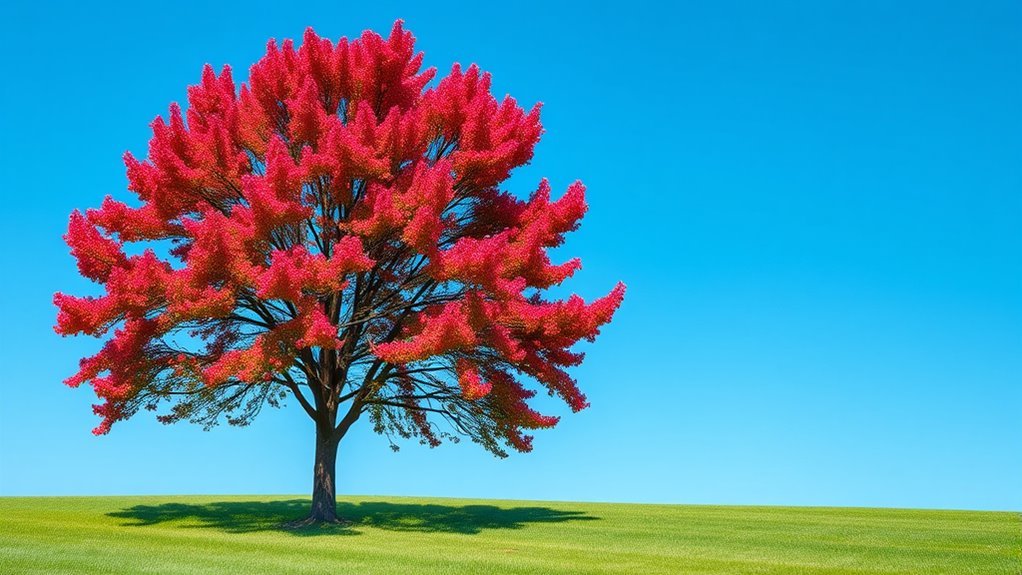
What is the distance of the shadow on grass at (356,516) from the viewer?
2409 centimetres

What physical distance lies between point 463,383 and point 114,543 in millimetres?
8802

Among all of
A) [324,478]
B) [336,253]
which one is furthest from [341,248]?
[324,478]

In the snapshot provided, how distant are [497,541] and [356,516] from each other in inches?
384

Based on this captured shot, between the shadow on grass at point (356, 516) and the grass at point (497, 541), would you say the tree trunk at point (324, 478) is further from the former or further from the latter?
the grass at point (497, 541)

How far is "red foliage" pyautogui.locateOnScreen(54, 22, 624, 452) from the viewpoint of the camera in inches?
859

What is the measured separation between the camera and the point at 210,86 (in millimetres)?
26797

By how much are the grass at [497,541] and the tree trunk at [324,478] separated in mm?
1122

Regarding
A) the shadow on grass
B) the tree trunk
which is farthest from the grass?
the tree trunk

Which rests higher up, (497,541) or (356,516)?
(356,516)

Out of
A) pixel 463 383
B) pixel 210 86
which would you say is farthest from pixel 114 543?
pixel 210 86

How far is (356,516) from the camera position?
2841 centimetres

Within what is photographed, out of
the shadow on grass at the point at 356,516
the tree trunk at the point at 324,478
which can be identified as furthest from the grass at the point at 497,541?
the tree trunk at the point at 324,478

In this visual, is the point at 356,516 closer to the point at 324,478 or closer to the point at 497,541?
the point at 324,478

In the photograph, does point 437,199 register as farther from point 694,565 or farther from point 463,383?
point 694,565
